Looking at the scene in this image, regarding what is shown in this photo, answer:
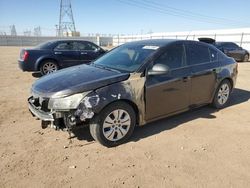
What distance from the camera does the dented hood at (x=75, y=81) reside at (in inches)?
135

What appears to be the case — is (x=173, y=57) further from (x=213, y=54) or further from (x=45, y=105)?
(x=45, y=105)

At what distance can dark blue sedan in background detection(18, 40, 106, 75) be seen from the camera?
8848 mm

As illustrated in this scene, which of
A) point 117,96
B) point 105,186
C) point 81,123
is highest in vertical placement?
point 117,96

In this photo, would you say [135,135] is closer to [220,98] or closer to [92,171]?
[92,171]

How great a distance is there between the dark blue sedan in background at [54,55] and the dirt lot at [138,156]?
4273 mm

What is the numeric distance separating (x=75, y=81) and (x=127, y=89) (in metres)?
0.81

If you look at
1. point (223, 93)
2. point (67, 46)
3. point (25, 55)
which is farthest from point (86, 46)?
point (223, 93)

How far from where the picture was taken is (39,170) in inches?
123

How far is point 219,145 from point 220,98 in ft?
6.56

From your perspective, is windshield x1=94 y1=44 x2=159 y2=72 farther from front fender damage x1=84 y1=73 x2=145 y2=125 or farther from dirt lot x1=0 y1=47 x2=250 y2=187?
dirt lot x1=0 y1=47 x2=250 y2=187

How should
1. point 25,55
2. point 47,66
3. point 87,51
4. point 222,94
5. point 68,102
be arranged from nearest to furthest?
point 68,102
point 222,94
point 25,55
point 47,66
point 87,51

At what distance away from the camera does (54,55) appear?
359 inches

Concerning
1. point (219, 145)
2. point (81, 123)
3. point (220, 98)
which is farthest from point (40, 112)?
point (220, 98)

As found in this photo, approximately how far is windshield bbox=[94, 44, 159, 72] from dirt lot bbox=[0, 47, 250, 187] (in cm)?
120
